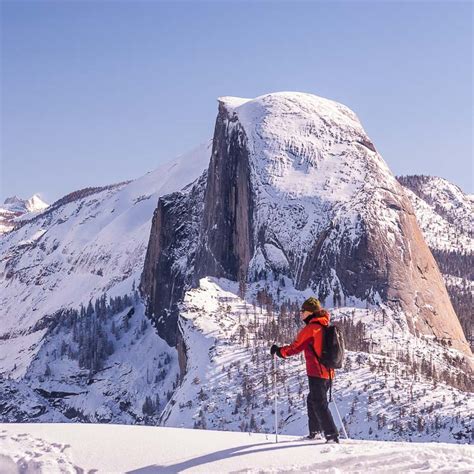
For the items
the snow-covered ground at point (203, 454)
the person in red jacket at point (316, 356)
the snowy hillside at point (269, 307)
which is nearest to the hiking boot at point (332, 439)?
the person in red jacket at point (316, 356)

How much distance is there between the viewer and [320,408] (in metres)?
15.0

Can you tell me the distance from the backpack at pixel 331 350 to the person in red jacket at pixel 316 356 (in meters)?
0.10

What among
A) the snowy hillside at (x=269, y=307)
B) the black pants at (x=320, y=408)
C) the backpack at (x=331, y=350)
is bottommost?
the black pants at (x=320, y=408)

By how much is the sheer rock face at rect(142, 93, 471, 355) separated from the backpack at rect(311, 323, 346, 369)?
62107mm

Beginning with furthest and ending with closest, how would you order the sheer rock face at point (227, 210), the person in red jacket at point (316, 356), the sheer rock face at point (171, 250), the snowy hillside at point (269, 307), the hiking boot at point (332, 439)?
the sheer rock face at point (171, 250) < the sheer rock face at point (227, 210) < the snowy hillside at point (269, 307) < the person in red jacket at point (316, 356) < the hiking boot at point (332, 439)

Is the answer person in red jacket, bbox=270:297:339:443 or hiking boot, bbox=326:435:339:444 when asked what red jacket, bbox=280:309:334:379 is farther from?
hiking boot, bbox=326:435:339:444

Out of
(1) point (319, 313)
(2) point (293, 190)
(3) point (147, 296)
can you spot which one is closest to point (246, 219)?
(2) point (293, 190)

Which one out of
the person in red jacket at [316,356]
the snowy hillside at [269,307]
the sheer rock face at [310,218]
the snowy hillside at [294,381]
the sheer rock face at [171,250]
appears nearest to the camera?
the person in red jacket at [316,356]

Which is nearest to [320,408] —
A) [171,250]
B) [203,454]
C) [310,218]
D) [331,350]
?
[331,350]

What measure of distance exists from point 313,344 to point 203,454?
10.2ft

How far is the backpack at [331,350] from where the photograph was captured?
1477cm

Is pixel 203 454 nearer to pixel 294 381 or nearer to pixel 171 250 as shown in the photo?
pixel 294 381

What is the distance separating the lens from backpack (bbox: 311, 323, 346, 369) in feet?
48.5

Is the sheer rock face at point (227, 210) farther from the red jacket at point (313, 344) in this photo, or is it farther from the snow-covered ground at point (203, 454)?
the red jacket at point (313, 344)
